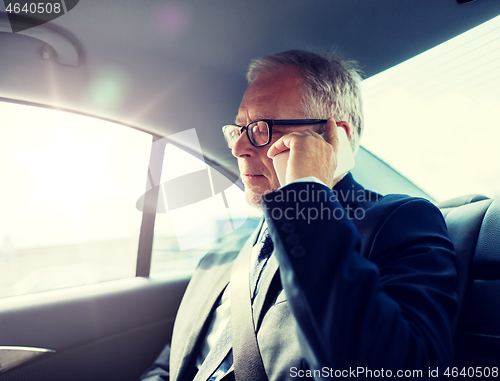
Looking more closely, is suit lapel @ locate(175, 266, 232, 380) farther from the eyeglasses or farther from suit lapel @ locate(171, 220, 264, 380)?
the eyeglasses

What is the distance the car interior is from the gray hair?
105mm

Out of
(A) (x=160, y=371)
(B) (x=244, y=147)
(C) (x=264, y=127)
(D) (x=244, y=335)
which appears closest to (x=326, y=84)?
(C) (x=264, y=127)

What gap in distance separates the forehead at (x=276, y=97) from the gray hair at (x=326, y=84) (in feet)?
0.11

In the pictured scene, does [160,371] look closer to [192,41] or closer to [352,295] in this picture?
[352,295]

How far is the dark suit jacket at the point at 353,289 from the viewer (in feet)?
2.07

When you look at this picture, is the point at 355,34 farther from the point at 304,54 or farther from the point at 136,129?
the point at 136,129

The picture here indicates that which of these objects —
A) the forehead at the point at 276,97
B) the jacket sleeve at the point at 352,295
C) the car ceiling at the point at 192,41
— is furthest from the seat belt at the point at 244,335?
the car ceiling at the point at 192,41

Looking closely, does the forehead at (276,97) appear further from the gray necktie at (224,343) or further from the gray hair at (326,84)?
the gray necktie at (224,343)

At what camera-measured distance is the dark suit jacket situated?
63 centimetres

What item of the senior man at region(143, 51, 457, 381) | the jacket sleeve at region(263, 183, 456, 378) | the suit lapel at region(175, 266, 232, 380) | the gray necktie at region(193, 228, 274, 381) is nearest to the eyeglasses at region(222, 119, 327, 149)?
the senior man at region(143, 51, 457, 381)

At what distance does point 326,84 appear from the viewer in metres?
1.40

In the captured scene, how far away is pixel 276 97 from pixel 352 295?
3.22 ft

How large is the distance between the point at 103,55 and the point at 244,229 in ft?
4.38

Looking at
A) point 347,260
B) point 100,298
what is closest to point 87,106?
point 100,298
